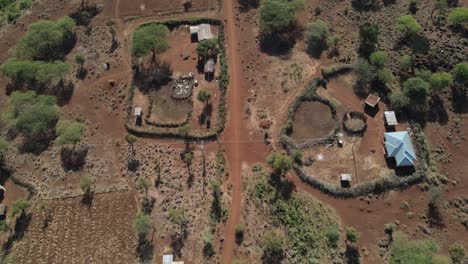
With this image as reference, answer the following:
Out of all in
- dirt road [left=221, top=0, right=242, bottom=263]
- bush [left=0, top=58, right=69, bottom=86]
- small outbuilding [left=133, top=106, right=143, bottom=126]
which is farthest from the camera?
bush [left=0, top=58, right=69, bottom=86]

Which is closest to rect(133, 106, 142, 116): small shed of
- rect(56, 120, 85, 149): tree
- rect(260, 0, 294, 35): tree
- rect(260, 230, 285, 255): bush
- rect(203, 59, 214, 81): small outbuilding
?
rect(56, 120, 85, 149): tree

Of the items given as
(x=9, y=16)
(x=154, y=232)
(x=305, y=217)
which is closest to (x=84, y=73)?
(x=9, y=16)

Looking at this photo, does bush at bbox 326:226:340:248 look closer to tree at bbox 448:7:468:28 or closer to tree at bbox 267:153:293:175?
tree at bbox 267:153:293:175

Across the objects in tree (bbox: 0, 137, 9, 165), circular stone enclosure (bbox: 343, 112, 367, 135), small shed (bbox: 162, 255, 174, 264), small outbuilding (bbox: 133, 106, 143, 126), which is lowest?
small shed (bbox: 162, 255, 174, 264)

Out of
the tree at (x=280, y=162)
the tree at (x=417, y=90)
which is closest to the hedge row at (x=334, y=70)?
the tree at (x=417, y=90)

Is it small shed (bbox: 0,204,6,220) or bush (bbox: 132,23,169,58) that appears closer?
small shed (bbox: 0,204,6,220)

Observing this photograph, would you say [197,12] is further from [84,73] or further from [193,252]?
[193,252]
